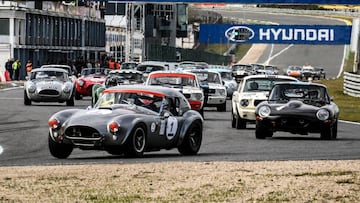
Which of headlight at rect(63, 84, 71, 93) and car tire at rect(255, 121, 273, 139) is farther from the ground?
car tire at rect(255, 121, 273, 139)

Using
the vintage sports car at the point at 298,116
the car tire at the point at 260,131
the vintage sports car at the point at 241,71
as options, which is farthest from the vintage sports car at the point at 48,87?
the vintage sports car at the point at 241,71

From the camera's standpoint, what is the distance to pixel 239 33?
104938 mm

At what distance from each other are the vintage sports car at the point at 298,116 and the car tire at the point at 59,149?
21.9ft

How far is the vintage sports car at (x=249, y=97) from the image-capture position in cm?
2684

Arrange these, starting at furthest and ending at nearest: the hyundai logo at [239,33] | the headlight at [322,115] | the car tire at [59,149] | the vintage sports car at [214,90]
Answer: the hyundai logo at [239,33], the vintage sports car at [214,90], the headlight at [322,115], the car tire at [59,149]

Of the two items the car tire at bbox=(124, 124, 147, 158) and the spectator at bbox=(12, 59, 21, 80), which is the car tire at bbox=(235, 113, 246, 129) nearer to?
the car tire at bbox=(124, 124, 147, 158)

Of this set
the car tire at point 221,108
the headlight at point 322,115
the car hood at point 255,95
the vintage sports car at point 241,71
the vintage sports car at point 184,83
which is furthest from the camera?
the vintage sports car at point 241,71

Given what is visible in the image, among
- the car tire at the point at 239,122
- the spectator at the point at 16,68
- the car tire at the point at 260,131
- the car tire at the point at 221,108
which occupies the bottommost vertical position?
the spectator at the point at 16,68

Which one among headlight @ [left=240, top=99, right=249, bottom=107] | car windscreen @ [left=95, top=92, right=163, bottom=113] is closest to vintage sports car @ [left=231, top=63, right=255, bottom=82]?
headlight @ [left=240, top=99, right=249, bottom=107]

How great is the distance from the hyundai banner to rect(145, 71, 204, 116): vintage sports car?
231 feet

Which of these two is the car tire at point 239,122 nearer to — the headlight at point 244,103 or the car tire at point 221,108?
the headlight at point 244,103

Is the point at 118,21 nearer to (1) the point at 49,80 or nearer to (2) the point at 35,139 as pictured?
(1) the point at 49,80

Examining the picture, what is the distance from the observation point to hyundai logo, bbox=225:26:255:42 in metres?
104

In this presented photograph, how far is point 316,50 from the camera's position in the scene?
131 meters
